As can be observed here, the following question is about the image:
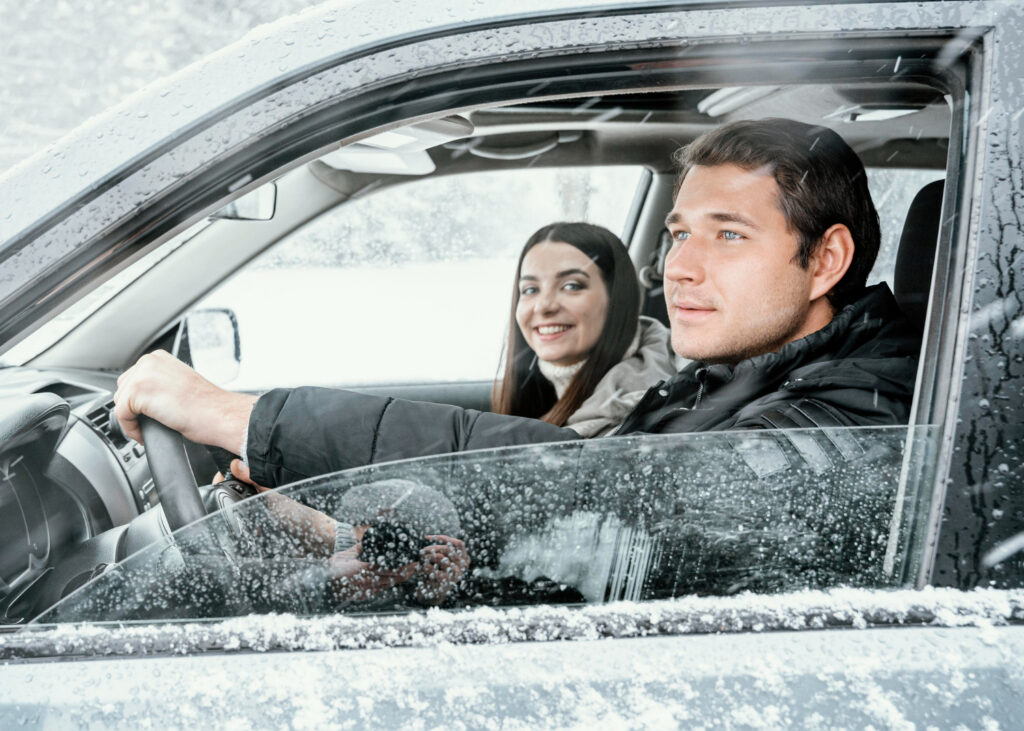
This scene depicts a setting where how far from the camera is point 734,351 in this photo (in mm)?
1573

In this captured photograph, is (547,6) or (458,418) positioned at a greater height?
(547,6)

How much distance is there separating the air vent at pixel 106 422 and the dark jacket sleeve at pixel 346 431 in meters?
0.51

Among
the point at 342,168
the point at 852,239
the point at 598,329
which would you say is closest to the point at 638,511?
the point at 852,239

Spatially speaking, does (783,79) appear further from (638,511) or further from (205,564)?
(205,564)

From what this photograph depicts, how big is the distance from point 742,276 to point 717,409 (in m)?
0.28

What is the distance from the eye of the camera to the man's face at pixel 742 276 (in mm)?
1551

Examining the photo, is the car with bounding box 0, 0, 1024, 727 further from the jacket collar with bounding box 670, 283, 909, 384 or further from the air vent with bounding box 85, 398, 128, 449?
the air vent with bounding box 85, 398, 128, 449

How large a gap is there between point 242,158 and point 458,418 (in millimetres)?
→ 555

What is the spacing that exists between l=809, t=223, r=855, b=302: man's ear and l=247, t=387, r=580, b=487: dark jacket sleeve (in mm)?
548

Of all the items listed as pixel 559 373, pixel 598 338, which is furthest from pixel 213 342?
pixel 598 338

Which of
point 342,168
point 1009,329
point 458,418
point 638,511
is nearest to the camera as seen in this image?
point 1009,329

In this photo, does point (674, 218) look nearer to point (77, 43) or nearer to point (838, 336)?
point (838, 336)

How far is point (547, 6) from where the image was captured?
94 cm

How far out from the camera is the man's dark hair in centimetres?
153
